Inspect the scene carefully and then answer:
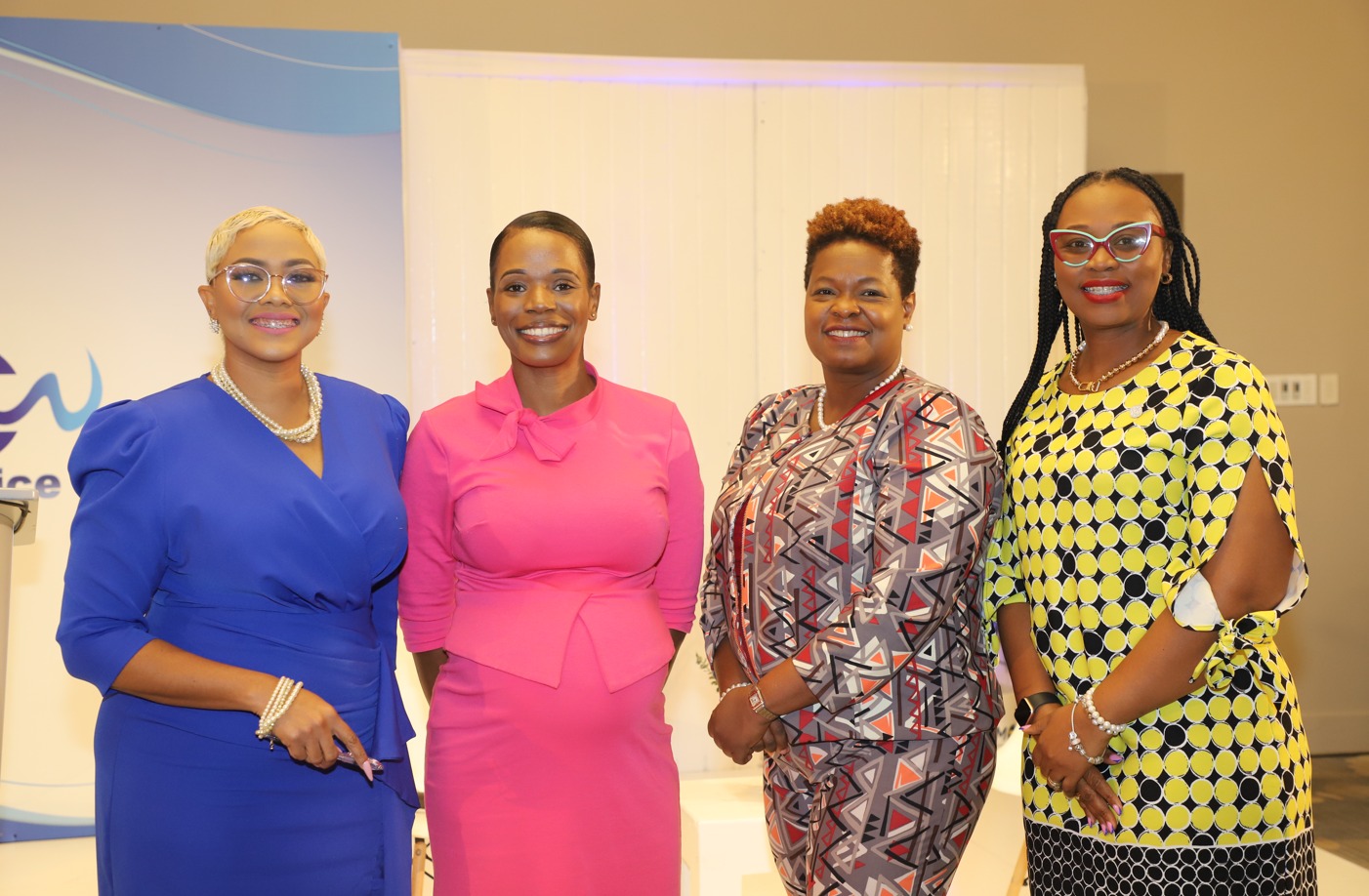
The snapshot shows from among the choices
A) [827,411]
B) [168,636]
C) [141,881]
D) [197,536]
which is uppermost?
[827,411]

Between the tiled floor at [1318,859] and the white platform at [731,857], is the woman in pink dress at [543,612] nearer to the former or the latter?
the white platform at [731,857]

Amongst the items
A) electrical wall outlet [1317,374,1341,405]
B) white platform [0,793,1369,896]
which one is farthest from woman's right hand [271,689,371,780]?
electrical wall outlet [1317,374,1341,405]

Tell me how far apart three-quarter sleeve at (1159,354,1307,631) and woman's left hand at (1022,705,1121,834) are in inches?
9.5

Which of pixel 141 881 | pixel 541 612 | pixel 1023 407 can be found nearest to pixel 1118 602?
pixel 1023 407

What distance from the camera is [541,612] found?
2305mm

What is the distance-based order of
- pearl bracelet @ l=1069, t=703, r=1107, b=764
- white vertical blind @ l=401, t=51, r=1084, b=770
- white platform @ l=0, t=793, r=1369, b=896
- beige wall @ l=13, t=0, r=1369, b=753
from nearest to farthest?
pearl bracelet @ l=1069, t=703, r=1107, b=764 → white platform @ l=0, t=793, r=1369, b=896 → white vertical blind @ l=401, t=51, r=1084, b=770 → beige wall @ l=13, t=0, r=1369, b=753

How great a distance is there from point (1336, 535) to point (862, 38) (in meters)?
3.21

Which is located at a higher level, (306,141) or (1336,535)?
(306,141)

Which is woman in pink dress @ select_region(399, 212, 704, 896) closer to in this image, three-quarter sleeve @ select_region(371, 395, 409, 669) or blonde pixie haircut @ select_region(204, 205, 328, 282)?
three-quarter sleeve @ select_region(371, 395, 409, 669)

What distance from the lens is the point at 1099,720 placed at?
1.91 metres

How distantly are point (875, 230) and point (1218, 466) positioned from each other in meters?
0.74

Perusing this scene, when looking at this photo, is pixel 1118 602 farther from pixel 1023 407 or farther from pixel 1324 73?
pixel 1324 73

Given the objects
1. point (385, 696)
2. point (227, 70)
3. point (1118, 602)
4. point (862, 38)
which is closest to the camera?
point (1118, 602)

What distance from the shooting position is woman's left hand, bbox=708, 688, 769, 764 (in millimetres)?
2137
